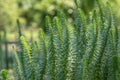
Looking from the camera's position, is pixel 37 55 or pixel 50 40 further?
pixel 37 55

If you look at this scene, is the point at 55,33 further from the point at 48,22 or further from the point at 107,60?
the point at 107,60

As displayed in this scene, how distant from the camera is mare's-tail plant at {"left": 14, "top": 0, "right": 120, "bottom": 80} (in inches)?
38.6

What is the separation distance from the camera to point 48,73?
101 centimetres

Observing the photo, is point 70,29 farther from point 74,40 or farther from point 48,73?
point 48,73

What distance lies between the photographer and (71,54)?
102 cm

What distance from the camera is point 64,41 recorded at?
1005mm

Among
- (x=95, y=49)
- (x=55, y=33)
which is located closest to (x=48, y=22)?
(x=55, y=33)

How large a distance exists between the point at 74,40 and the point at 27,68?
15 centimetres

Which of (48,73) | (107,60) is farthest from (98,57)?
(48,73)

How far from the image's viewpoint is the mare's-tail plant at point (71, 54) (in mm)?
980

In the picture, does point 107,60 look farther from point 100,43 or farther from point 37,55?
point 37,55

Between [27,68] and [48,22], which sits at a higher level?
[48,22]

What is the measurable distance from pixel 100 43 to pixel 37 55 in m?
0.21

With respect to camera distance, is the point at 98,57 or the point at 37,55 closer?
the point at 98,57
